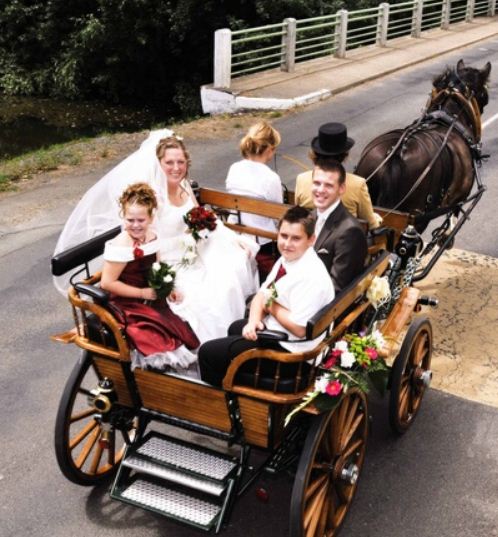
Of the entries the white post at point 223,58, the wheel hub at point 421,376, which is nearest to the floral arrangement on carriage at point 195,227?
the wheel hub at point 421,376

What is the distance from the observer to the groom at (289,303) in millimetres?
4297

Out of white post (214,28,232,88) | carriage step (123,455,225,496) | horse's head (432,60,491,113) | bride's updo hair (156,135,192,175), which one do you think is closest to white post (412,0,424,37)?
white post (214,28,232,88)

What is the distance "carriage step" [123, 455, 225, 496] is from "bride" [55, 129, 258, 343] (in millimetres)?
1030

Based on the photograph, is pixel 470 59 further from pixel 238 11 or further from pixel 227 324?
pixel 227 324

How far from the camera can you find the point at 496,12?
31391mm

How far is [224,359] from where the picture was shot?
431 cm

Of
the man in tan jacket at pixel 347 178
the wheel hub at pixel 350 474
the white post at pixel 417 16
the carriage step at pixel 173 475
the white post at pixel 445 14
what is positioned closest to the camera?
the carriage step at pixel 173 475

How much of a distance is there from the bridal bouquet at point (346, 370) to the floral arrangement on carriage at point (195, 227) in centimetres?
129

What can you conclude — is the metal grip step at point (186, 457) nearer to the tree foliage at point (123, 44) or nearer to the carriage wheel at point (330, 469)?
the carriage wheel at point (330, 469)

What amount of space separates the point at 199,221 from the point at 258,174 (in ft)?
3.49

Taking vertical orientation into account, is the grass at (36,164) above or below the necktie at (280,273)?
below

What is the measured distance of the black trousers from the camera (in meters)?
4.24

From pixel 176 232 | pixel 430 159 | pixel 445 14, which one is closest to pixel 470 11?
pixel 445 14

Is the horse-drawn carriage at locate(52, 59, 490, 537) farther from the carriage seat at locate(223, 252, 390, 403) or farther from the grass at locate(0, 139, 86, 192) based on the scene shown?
the grass at locate(0, 139, 86, 192)
